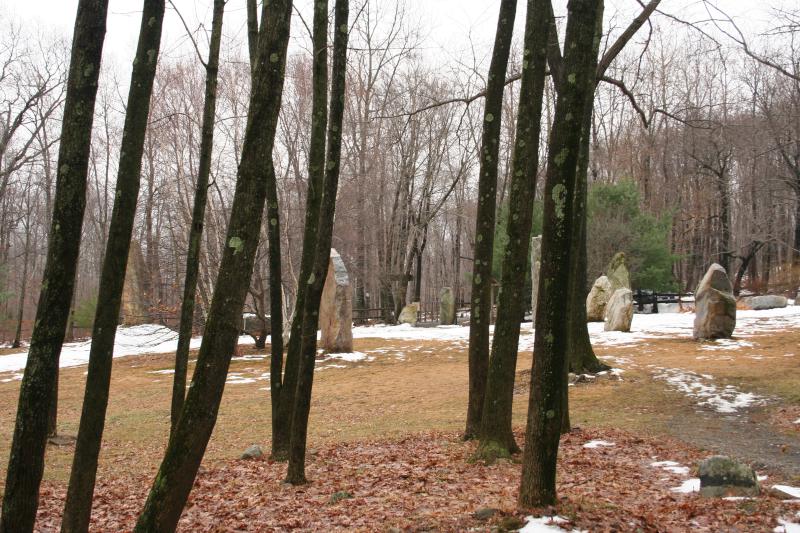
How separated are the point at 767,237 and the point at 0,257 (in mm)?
36340

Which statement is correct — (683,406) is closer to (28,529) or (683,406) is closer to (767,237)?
(28,529)

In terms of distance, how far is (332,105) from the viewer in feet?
19.8

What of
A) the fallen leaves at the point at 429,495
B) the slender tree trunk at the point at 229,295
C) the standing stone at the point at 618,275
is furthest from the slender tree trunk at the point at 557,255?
the standing stone at the point at 618,275

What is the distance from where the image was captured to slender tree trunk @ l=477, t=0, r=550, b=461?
6215mm

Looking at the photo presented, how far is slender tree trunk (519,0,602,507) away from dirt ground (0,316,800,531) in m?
0.42

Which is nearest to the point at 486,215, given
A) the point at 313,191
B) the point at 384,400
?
the point at 313,191

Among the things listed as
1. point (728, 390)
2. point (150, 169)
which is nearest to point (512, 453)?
point (728, 390)

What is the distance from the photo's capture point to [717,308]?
608 inches

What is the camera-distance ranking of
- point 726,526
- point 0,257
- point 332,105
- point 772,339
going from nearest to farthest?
point 726,526 < point 332,105 < point 772,339 < point 0,257

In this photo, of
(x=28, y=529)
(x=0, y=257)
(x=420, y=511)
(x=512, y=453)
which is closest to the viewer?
(x=28, y=529)

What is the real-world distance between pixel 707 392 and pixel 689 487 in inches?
231

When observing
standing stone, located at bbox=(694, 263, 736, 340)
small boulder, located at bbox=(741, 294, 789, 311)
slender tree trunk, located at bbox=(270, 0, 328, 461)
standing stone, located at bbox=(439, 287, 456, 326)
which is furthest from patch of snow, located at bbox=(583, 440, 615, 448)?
standing stone, located at bbox=(439, 287, 456, 326)

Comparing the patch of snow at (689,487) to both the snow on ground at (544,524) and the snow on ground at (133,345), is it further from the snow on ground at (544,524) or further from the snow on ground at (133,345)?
the snow on ground at (133,345)

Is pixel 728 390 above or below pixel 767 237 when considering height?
below
